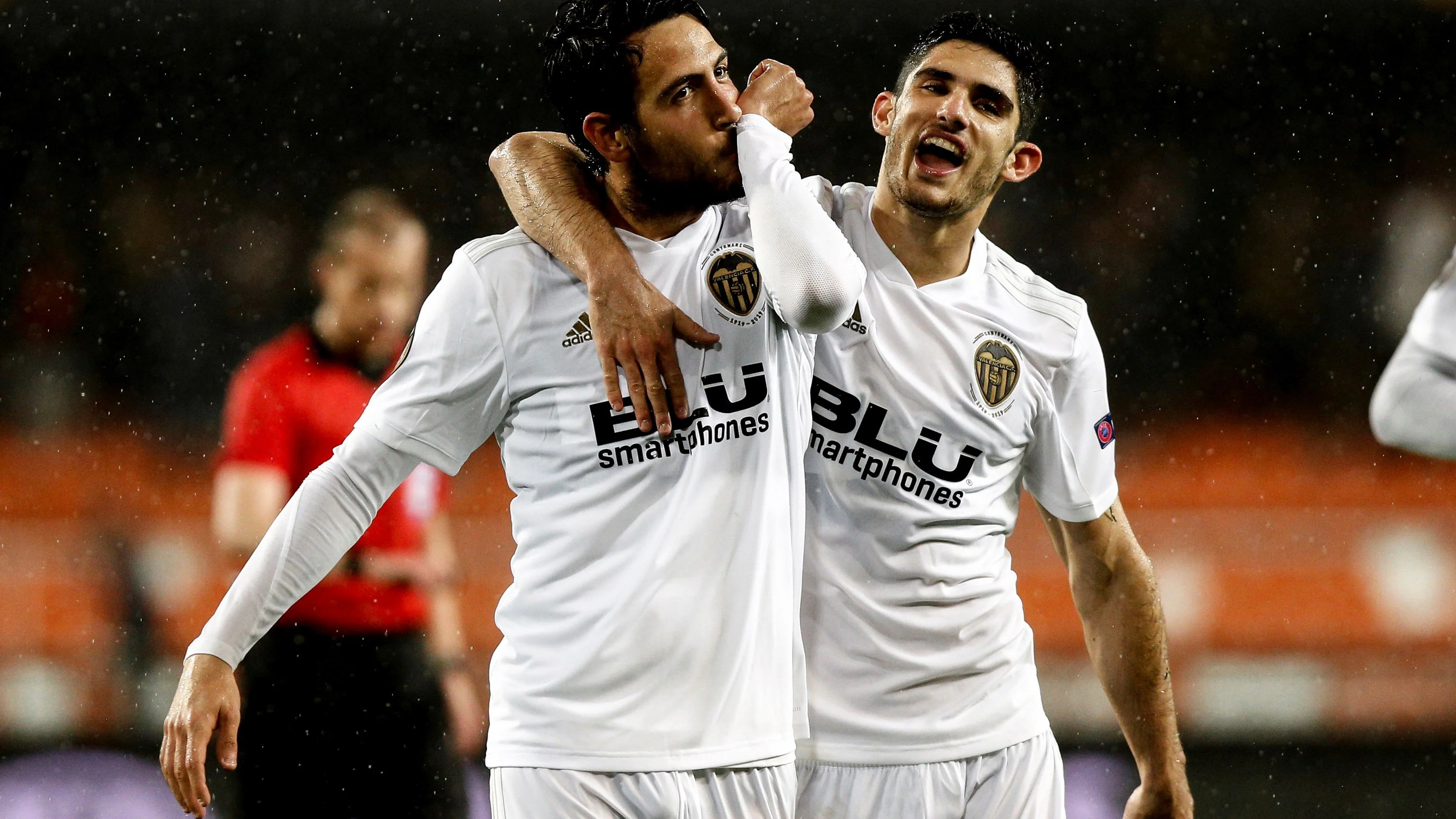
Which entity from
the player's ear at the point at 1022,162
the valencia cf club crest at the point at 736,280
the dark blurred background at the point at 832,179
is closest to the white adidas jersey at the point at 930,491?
the player's ear at the point at 1022,162

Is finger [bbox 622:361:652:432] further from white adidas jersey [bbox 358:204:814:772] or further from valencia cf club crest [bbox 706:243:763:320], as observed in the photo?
valencia cf club crest [bbox 706:243:763:320]

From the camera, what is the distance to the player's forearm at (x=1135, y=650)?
231 cm

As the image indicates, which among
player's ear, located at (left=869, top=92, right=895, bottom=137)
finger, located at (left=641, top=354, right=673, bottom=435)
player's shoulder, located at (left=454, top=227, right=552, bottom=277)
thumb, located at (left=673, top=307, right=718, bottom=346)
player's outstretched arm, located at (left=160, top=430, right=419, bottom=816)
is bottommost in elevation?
player's outstretched arm, located at (left=160, top=430, right=419, bottom=816)

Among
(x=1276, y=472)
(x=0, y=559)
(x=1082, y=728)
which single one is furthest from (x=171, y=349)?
(x=1276, y=472)

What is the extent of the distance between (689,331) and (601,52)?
403 mm

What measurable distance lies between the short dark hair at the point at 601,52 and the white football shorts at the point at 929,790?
99 centimetres

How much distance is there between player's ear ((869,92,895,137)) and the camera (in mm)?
2258

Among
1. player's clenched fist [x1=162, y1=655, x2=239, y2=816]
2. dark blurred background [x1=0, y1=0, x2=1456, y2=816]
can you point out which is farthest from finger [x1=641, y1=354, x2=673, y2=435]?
dark blurred background [x1=0, y1=0, x2=1456, y2=816]

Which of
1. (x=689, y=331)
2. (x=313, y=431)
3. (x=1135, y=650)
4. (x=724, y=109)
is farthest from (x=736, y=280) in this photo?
(x=313, y=431)

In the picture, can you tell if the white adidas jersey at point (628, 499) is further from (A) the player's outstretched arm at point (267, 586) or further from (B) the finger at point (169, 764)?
(B) the finger at point (169, 764)

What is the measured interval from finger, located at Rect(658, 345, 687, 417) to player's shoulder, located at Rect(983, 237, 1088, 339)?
0.72 m

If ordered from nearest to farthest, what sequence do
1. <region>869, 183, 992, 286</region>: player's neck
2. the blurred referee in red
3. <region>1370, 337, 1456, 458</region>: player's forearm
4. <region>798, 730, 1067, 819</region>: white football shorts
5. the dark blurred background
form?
<region>1370, 337, 1456, 458</region>: player's forearm
<region>798, 730, 1067, 819</region>: white football shorts
<region>869, 183, 992, 286</region>: player's neck
the blurred referee in red
the dark blurred background

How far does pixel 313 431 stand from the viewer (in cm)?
320

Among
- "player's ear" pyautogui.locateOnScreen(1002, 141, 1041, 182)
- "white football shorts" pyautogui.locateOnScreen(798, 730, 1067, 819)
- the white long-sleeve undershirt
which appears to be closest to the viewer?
the white long-sleeve undershirt
